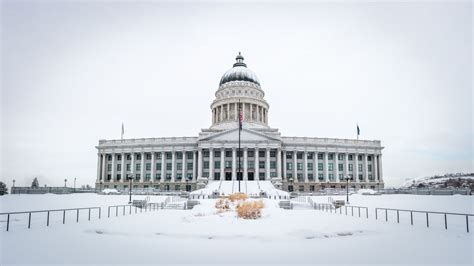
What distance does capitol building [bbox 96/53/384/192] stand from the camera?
79875 millimetres

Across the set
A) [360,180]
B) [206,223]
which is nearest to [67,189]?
[206,223]

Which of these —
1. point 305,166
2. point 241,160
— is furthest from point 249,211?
point 305,166

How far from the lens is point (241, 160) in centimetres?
8125

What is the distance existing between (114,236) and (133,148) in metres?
76.1

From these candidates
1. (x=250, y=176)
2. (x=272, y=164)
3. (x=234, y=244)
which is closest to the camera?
(x=234, y=244)

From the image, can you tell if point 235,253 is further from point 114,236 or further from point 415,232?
point 415,232

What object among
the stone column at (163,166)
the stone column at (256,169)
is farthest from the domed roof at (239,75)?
the stone column at (163,166)

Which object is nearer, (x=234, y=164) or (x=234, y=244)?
(x=234, y=244)

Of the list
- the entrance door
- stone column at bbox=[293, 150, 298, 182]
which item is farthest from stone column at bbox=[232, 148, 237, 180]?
stone column at bbox=[293, 150, 298, 182]

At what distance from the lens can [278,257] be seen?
11789 millimetres

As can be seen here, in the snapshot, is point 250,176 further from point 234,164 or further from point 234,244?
point 234,244

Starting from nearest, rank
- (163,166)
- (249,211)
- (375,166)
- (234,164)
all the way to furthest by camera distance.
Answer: (249,211) → (234,164) → (163,166) → (375,166)

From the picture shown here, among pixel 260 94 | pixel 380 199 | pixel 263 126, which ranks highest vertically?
pixel 260 94

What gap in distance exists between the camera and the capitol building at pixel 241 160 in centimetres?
7988
